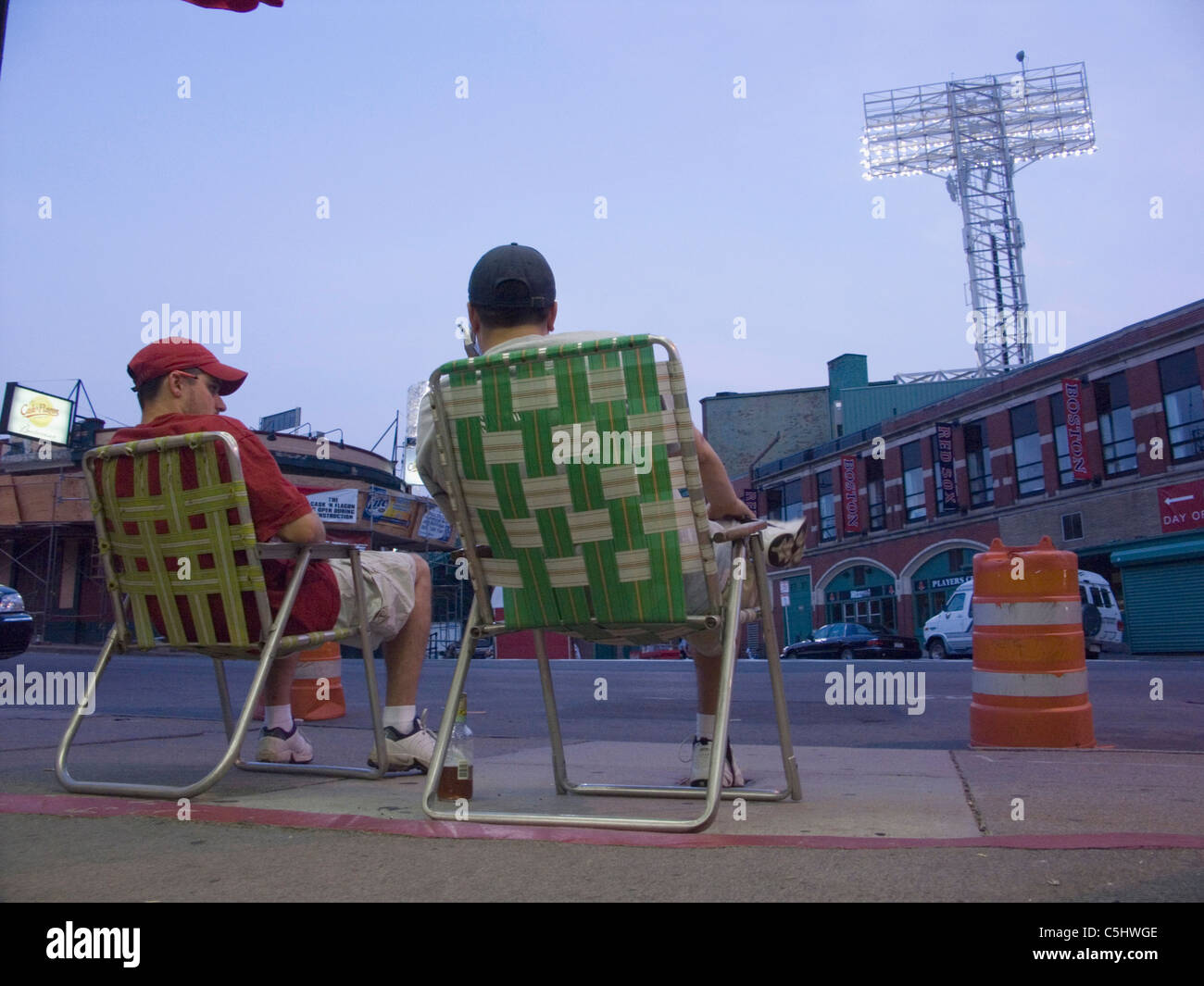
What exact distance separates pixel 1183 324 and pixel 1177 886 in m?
29.0

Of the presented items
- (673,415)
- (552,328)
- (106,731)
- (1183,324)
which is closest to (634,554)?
(673,415)

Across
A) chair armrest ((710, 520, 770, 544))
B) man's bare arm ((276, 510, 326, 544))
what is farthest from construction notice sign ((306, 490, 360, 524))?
chair armrest ((710, 520, 770, 544))

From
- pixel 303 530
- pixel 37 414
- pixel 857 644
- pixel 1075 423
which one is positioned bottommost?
pixel 857 644

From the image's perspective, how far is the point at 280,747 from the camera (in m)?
3.68

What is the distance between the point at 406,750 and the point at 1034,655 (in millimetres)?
2869

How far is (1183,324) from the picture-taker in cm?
2673

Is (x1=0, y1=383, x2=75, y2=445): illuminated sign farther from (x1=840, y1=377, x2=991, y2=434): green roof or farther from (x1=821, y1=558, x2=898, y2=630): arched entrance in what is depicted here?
(x1=840, y1=377, x2=991, y2=434): green roof

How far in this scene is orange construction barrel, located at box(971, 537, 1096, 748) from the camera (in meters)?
4.66

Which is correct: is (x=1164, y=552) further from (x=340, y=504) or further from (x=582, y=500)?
(x=340, y=504)

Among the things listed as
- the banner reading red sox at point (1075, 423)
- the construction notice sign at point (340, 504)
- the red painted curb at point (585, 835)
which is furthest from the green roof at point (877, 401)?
the red painted curb at point (585, 835)

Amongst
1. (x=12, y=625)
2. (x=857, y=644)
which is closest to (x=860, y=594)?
(x=857, y=644)

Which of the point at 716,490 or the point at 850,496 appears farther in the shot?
the point at 850,496
